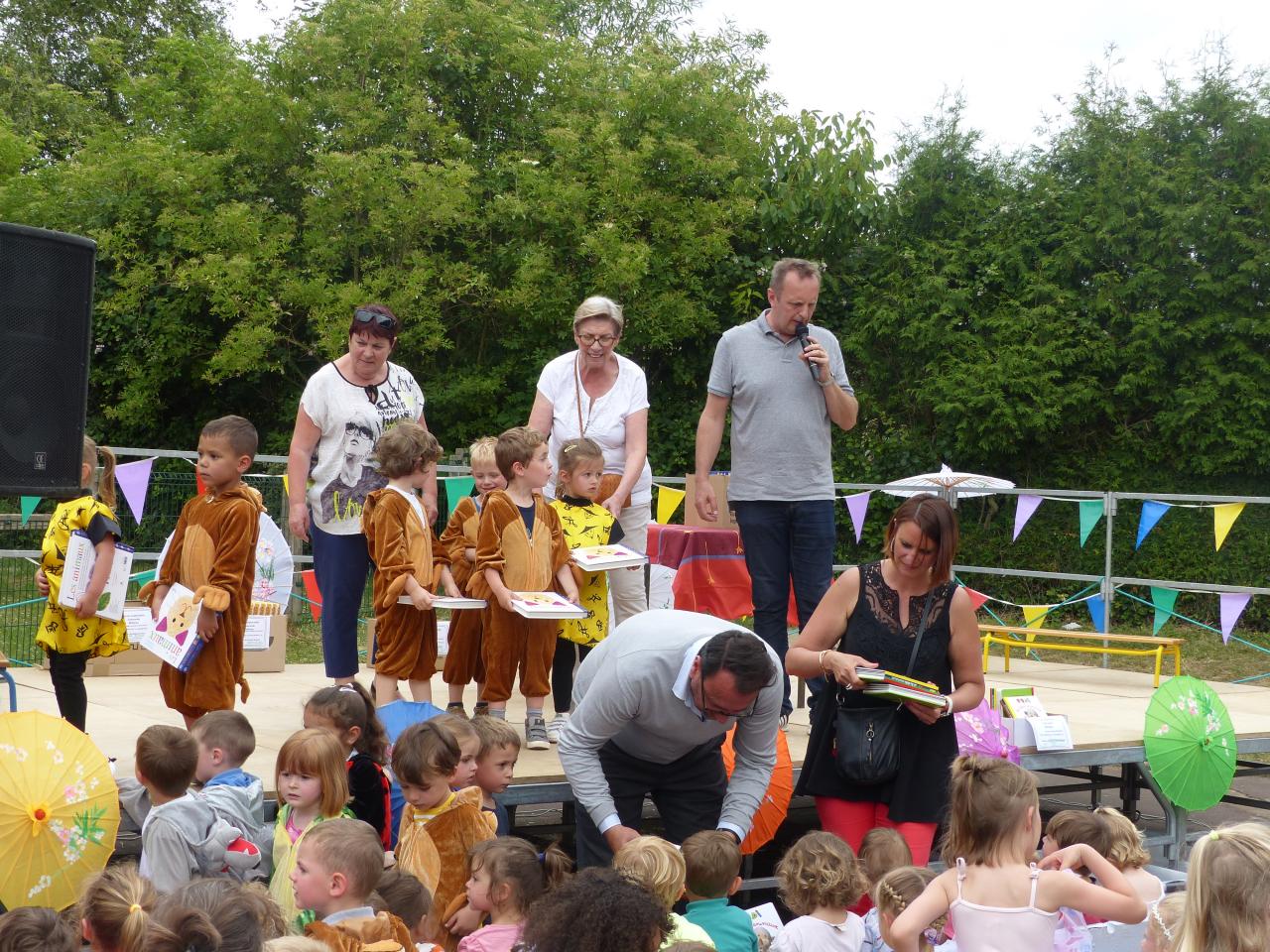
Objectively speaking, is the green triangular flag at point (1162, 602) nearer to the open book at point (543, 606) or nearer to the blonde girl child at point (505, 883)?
the open book at point (543, 606)

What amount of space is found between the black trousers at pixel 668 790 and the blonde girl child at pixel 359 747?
1.89 feet

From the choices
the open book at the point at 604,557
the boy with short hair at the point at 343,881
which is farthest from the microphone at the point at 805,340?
the boy with short hair at the point at 343,881

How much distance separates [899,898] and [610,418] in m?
2.43

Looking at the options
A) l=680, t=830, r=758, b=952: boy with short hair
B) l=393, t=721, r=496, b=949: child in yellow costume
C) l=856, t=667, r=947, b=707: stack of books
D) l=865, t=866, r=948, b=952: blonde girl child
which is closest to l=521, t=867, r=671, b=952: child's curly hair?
l=680, t=830, r=758, b=952: boy with short hair

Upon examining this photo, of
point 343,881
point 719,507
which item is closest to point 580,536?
point 719,507

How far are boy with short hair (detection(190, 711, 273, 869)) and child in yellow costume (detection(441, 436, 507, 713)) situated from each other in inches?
48.2

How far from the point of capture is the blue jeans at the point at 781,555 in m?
5.34

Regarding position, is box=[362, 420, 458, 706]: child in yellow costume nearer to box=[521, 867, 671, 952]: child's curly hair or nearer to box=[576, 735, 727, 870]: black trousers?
box=[576, 735, 727, 870]: black trousers

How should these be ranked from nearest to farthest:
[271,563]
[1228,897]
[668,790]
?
[1228,897] < [668,790] < [271,563]

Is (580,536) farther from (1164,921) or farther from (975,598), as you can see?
(975,598)

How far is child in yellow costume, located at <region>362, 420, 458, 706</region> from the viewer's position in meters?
4.82

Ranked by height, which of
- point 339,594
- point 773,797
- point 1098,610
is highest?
point 339,594

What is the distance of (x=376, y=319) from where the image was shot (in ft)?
16.4

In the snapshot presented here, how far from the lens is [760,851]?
677 centimetres
